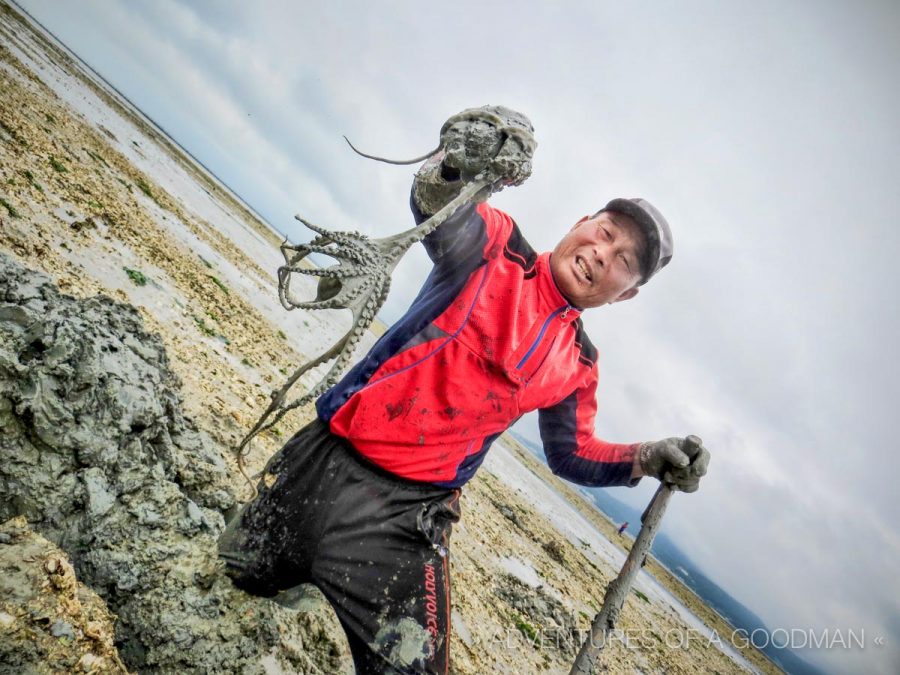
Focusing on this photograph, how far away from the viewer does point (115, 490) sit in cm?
214

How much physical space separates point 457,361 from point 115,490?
74.6 inches

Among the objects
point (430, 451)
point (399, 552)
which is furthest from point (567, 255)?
point (399, 552)

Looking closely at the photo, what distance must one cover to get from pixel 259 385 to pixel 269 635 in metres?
3.90

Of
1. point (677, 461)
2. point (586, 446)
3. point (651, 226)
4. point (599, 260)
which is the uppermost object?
point (651, 226)

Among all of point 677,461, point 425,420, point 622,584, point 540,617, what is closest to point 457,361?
point 425,420

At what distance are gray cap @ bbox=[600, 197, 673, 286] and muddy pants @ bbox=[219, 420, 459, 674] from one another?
5.17 ft

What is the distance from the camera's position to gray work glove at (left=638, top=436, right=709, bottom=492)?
8.16 ft

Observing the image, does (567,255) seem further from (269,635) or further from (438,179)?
(269,635)

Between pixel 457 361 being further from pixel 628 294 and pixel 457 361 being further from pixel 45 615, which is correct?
pixel 45 615

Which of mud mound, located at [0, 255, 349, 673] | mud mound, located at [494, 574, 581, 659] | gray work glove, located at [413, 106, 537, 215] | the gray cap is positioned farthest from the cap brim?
mud mound, located at [494, 574, 581, 659]

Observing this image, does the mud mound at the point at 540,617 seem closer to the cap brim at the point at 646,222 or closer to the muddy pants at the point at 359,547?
the muddy pants at the point at 359,547

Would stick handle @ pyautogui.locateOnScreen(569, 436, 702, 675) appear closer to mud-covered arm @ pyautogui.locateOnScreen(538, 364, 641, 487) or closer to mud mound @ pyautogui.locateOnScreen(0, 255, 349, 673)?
mud-covered arm @ pyautogui.locateOnScreen(538, 364, 641, 487)

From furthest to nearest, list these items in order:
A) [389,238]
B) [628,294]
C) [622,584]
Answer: [622,584] → [628,294] → [389,238]

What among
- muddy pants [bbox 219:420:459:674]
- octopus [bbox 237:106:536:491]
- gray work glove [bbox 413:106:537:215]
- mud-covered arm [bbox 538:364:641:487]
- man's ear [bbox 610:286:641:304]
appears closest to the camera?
octopus [bbox 237:106:536:491]
